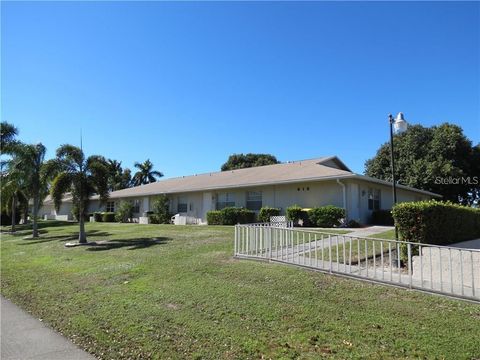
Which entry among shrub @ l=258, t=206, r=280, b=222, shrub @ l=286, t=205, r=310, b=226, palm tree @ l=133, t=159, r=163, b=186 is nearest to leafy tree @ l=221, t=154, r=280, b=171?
palm tree @ l=133, t=159, r=163, b=186

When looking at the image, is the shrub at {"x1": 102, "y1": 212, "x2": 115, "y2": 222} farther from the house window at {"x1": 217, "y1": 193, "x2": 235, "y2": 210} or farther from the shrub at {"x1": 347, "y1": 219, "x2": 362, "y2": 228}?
the shrub at {"x1": 347, "y1": 219, "x2": 362, "y2": 228}

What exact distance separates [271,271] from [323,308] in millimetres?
2556

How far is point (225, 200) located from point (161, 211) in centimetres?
582

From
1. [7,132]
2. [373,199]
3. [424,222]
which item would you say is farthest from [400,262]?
[7,132]

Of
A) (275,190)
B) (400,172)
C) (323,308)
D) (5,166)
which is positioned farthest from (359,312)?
(400,172)

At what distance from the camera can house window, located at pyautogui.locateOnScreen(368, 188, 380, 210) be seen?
23625mm

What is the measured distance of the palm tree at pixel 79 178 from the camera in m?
16.7

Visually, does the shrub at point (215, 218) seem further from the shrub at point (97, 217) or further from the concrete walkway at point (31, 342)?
the concrete walkway at point (31, 342)

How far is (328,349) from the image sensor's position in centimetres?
→ 453

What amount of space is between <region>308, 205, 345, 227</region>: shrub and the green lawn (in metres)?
11.3

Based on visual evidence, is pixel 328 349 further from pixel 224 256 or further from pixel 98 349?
pixel 224 256

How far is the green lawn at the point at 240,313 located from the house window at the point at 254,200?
50.0 ft

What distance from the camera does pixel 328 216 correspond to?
65.7ft

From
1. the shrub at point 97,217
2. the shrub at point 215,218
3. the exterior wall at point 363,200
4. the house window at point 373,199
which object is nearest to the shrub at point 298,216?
the exterior wall at point 363,200
